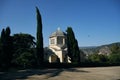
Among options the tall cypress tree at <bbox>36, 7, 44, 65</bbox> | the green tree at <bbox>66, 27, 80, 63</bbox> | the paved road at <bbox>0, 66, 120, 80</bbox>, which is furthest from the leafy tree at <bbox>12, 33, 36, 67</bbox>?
the paved road at <bbox>0, 66, 120, 80</bbox>

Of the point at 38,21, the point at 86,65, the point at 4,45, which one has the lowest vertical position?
the point at 86,65

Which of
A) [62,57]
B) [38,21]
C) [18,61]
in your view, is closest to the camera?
[18,61]

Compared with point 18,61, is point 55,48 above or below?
above

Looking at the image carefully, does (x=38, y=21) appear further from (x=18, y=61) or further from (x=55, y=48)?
(x=55, y=48)

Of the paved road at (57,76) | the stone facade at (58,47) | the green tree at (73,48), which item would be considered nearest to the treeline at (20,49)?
the green tree at (73,48)

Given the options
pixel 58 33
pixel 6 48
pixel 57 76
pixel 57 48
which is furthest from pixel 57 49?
pixel 57 76

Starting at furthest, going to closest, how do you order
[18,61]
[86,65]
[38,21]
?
[86,65], [38,21], [18,61]

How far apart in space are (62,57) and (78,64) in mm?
11857

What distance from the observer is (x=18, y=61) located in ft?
129

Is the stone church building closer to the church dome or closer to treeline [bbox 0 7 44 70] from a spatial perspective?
the church dome

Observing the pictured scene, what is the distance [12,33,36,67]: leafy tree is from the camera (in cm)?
3906

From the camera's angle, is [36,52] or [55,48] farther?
[55,48]

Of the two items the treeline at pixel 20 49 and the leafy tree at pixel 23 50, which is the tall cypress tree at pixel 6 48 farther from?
the leafy tree at pixel 23 50

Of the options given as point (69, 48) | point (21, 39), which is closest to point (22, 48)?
point (21, 39)
